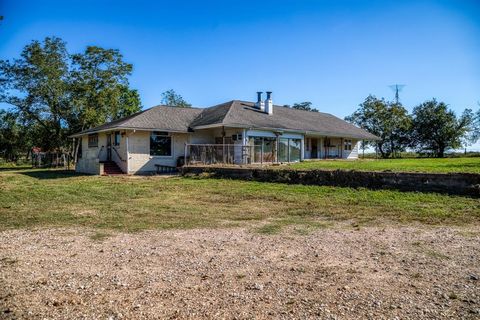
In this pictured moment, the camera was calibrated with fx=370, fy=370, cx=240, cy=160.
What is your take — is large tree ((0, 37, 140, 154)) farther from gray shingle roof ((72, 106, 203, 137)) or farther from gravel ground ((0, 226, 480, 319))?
gravel ground ((0, 226, 480, 319))

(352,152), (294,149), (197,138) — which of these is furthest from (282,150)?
(352,152)

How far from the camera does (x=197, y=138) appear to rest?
81.0 ft

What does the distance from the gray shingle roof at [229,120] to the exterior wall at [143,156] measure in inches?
31.7

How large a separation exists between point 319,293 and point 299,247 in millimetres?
1758

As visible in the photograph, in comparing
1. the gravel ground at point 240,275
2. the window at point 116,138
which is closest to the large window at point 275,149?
the window at point 116,138

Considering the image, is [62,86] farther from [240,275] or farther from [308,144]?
[240,275]

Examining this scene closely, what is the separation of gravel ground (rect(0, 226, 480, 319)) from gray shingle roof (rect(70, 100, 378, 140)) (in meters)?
16.2

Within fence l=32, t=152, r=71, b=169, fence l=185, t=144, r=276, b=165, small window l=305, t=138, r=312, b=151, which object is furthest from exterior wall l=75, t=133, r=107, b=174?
small window l=305, t=138, r=312, b=151

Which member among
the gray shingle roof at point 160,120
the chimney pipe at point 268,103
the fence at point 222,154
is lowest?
the fence at point 222,154

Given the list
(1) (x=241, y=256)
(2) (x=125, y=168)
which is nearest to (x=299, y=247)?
(1) (x=241, y=256)

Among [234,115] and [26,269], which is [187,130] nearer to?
[234,115]

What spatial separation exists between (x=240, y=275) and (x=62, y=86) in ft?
112

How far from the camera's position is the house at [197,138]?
72.3 ft

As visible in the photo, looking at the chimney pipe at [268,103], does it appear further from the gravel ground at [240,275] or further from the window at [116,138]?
the gravel ground at [240,275]
